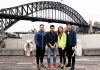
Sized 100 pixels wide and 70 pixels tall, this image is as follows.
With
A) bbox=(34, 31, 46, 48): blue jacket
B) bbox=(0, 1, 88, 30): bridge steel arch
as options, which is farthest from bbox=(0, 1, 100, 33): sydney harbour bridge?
bbox=(34, 31, 46, 48): blue jacket

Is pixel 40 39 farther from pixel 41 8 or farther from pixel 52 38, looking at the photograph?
pixel 41 8

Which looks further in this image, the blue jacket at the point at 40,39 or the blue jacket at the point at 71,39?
the blue jacket at the point at 40,39

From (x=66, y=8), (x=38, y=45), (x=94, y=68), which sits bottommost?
(x=94, y=68)

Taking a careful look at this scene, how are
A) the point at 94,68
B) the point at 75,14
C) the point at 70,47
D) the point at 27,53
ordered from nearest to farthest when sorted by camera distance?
the point at 70,47 → the point at 94,68 → the point at 27,53 → the point at 75,14

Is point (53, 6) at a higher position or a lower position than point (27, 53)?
higher

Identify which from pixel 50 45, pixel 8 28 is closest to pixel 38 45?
pixel 50 45

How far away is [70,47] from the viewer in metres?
13.2

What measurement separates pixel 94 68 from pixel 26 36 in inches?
532

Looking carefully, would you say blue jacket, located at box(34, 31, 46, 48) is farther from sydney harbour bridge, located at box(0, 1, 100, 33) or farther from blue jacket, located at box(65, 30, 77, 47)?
sydney harbour bridge, located at box(0, 1, 100, 33)

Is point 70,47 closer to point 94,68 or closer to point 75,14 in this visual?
point 94,68

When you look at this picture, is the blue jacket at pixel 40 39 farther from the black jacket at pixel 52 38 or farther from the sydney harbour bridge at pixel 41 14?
the sydney harbour bridge at pixel 41 14

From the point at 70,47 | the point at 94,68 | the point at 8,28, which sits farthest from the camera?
the point at 8,28

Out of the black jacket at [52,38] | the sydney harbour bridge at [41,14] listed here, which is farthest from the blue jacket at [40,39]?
the sydney harbour bridge at [41,14]

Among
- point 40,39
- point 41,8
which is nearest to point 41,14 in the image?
point 41,8
